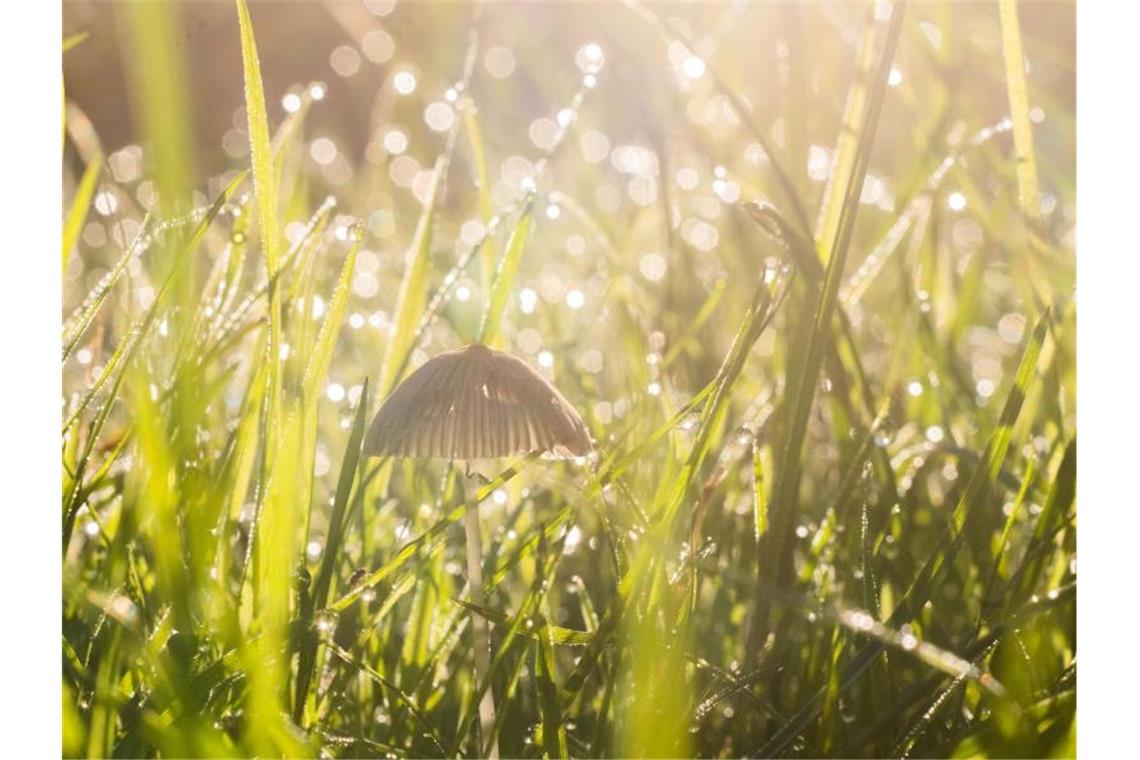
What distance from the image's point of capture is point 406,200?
168cm

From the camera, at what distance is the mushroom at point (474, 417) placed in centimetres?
58

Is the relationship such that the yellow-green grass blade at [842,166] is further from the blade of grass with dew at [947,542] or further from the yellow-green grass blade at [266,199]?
→ the yellow-green grass blade at [266,199]

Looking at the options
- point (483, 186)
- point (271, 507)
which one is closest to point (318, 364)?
point (271, 507)

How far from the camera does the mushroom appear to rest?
58 cm

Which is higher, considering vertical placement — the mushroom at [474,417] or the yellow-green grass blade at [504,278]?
the yellow-green grass blade at [504,278]

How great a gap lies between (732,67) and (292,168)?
0.51 m

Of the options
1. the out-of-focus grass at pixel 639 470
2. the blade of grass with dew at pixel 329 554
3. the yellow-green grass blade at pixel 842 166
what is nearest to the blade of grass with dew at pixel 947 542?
the out-of-focus grass at pixel 639 470

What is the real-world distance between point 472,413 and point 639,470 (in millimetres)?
223

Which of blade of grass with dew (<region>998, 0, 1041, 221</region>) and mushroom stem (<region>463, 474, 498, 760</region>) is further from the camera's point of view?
blade of grass with dew (<region>998, 0, 1041, 221</region>)

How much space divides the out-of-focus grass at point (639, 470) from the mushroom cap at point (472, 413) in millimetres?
27

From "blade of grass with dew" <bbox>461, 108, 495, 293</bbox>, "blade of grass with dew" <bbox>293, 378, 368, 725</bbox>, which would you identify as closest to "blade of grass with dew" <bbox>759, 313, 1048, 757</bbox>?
"blade of grass with dew" <bbox>293, 378, 368, 725</bbox>

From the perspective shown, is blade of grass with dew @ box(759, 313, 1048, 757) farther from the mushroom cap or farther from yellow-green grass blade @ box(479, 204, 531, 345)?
yellow-green grass blade @ box(479, 204, 531, 345)
